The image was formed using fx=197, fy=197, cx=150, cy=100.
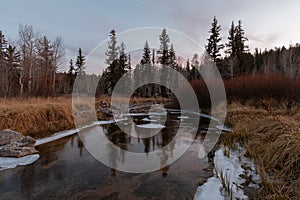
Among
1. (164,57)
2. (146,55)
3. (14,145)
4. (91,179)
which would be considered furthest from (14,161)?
(146,55)

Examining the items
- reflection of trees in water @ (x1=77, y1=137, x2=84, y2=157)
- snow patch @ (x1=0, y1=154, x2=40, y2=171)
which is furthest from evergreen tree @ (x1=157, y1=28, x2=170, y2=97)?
snow patch @ (x1=0, y1=154, x2=40, y2=171)

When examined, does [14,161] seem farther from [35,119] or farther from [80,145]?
[35,119]

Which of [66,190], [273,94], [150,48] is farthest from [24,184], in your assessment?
[150,48]

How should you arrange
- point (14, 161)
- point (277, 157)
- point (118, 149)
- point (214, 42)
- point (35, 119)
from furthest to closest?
point (214, 42) < point (35, 119) < point (118, 149) < point (14, 161) < point (277, 157)

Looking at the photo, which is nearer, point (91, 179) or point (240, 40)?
point (91, 179)

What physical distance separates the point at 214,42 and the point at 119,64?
1432 cm

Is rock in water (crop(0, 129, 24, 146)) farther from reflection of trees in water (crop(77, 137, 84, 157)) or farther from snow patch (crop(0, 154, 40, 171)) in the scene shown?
reflection of trees in water (crop(77, 137, 84, 157))

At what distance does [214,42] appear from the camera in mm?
26438

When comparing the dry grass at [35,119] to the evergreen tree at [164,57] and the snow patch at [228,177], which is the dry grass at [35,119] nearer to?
the snow patch at [228,177]

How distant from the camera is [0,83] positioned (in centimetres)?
2181

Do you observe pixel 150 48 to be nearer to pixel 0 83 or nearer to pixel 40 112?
pixel 0 83

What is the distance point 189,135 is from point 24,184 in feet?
19.4

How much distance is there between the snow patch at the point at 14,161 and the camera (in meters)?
4.28

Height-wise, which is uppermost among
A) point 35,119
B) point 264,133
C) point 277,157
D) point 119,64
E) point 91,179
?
point 119,64
